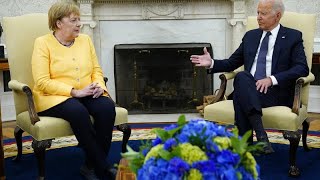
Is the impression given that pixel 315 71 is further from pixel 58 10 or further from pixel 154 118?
pixel 58 10

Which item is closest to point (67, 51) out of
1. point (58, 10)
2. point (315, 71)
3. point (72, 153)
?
point (58, 10)

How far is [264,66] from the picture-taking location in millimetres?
2721

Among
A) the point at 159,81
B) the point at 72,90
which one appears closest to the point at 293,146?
the point at 72,90

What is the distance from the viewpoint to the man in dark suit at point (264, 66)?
2.45 meters

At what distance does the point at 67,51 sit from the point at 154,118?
6.22ft

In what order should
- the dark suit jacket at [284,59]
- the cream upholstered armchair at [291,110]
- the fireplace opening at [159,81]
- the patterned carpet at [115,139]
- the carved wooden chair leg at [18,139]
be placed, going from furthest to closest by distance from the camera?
the fireplace opening at [159,81]
the patterned carpet at [115,139]
the carved wooden chair leg at [18,139]
the dark suit jacket at [284,59]
the cream upholstered armchair at [291,110]

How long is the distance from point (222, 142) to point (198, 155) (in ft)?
0.26

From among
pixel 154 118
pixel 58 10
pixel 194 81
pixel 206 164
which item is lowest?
pixel 154 118

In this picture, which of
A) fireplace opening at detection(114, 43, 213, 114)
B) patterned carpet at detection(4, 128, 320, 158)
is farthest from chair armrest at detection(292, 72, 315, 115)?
fireplace opening at detection(114, 43, 213, 114)

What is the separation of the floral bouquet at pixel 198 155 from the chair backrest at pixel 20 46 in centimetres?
170

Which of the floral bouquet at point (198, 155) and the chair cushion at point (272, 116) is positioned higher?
the floral bouquet at point (198, 155)

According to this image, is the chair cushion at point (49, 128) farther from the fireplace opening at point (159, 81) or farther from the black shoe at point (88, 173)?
the fireplace opening at point (159, 81)

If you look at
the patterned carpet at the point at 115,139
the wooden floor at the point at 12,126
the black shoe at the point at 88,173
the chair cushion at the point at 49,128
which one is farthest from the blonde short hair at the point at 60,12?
the wooden floor at the point at 12,126

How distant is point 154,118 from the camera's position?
4.30m
